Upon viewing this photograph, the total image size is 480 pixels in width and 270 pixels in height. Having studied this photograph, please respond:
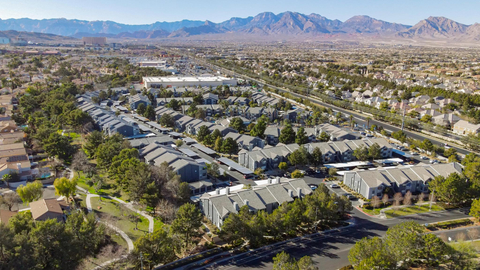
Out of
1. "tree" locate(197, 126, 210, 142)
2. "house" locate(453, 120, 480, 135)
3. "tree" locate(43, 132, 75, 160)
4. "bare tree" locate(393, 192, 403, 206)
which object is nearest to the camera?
"bare tree" locate(393, 192, 403, 206)

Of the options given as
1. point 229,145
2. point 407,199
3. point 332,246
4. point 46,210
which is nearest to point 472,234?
point 407,199

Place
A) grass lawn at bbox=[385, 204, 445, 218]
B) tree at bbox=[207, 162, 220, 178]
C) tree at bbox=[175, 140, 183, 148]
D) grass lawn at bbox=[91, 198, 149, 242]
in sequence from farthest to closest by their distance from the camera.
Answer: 1. tree at bbox=[175, 140, 183, 148]
2. tree at bbox=[207, 162, 220, 178]
3. grass lawn at bbox=[385, 204, 445, 218]
4. grass lawn at bbox=[91, 198, 149, 242]

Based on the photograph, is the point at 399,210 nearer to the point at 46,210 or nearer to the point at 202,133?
the point at 202,133

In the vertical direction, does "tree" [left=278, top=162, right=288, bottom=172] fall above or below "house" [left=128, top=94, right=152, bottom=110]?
below

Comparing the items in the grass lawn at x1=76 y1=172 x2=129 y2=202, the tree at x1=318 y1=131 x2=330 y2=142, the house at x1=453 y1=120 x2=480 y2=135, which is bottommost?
the grass lawn at x1=76 y1=172 x2=129 y2=202

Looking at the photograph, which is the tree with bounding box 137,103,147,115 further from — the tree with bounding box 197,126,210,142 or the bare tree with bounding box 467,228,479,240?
the bare tree with bounding box 467,228,479,240

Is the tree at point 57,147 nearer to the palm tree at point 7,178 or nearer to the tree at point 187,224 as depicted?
the palm tree at point 7,178

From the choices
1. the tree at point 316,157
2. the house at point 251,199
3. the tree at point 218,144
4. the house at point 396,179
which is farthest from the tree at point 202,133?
the house at point 396,179

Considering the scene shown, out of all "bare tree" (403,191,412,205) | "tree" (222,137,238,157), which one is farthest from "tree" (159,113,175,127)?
"bare tree" (403,191,412,205)
